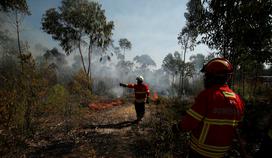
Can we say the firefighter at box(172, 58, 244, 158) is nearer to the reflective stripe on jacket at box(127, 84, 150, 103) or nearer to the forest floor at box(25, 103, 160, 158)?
the forest floor at box(25, 103, 160, 158)

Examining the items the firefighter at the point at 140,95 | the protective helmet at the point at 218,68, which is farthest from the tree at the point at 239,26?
the protective helmet at the point at 218,68

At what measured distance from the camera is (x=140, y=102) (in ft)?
27.0

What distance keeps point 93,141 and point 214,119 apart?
4630 millimetres

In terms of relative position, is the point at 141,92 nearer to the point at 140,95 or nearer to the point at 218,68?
the point at 140,95

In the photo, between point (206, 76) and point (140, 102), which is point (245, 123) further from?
point (206, 76)

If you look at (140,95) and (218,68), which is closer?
(218,68)

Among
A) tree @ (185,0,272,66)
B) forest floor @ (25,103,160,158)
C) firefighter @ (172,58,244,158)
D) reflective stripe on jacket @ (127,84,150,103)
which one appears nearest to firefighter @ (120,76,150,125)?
reflective stripe on jacket @ (127,84,150,103)

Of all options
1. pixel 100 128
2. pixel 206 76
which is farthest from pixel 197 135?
pixel 100 128

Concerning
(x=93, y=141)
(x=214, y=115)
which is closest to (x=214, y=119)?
(x=214, y=115)

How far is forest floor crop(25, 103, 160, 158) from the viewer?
16.4 feet

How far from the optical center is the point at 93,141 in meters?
5.92

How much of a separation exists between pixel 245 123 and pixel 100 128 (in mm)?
5737

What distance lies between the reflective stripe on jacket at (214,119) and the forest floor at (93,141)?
8.91ft

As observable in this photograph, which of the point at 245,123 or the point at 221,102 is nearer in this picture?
the point at 221,102
